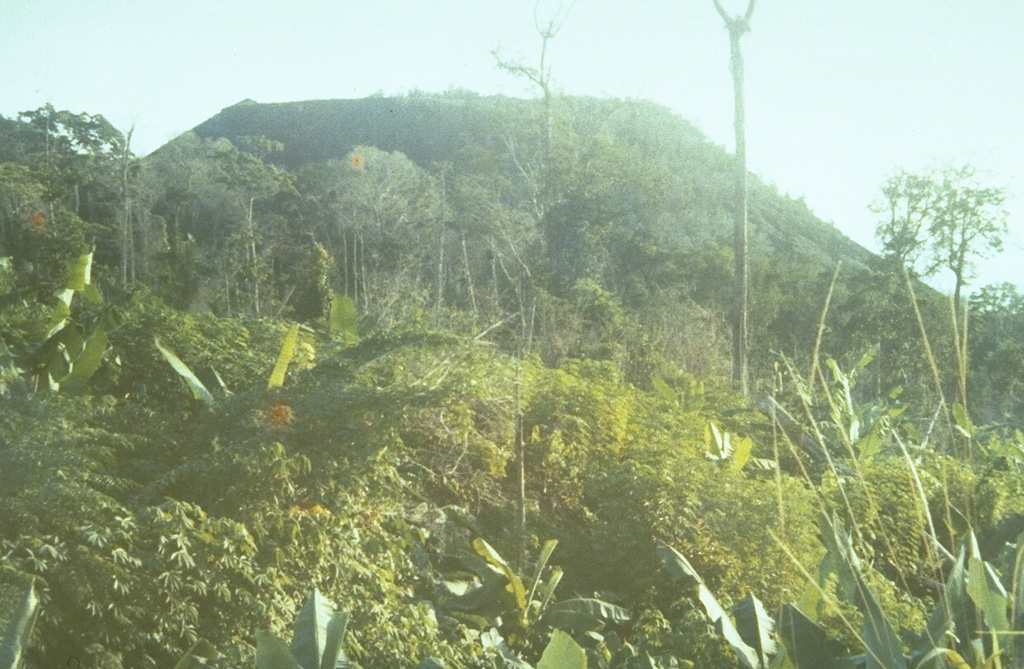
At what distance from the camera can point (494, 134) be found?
95.5 ft

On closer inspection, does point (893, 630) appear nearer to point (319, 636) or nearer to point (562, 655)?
point (562, 655)

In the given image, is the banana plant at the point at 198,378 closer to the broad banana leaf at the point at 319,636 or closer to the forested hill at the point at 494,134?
the broad banana leaf at the point at 319,636

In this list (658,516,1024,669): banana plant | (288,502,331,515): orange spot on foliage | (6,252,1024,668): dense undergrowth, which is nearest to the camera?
(658,516,1024,669): banana plant

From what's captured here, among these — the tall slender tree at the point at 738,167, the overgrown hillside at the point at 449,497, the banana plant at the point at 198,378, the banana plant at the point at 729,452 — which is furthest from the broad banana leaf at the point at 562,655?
the tall slender tree at the point at 738,167

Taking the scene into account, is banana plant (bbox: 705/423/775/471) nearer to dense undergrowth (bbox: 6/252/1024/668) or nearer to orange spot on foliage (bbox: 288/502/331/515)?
dense undergrowth (bbox: 6/252/1024/668)

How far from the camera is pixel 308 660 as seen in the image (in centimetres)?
301

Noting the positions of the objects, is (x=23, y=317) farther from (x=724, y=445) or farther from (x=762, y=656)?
(x=724, y=445)

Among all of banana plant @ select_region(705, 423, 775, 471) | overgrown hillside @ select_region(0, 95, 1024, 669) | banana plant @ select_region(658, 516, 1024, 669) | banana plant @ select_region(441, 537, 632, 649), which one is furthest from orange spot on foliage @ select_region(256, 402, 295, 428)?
banana plant @ select_region(705, 423, 775, 471)

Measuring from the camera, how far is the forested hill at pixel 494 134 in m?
26.5

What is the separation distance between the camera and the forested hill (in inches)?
1045

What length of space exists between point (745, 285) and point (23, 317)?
33.1 ft

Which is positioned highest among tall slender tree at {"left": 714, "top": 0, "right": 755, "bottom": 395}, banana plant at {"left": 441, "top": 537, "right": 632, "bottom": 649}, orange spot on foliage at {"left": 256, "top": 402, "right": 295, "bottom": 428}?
tall slender tree at {"left": 714, "top": 0, "right": 755, "bottom": 395}

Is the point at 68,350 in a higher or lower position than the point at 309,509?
higher

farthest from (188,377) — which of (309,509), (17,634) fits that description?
(17,634)
